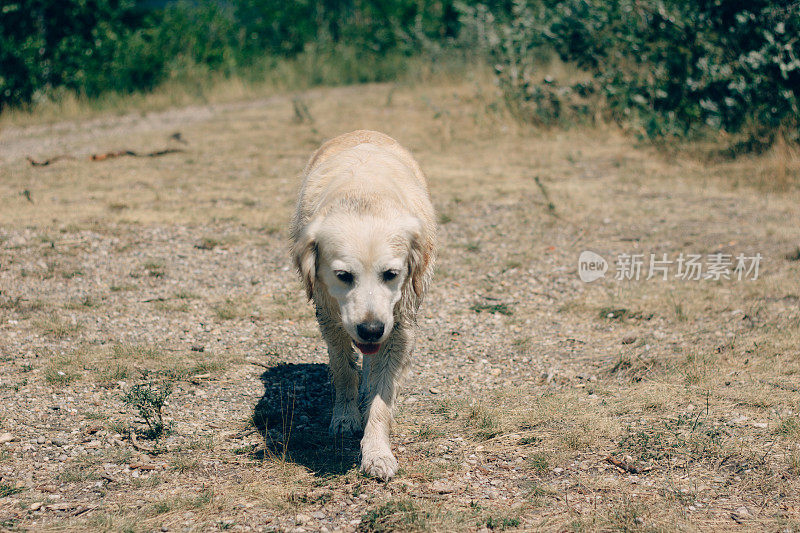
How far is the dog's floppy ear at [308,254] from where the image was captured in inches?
163

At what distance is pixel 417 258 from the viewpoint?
4223mm

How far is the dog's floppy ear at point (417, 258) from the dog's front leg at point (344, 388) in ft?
2.11

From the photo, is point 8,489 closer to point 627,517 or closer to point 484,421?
point 484,421

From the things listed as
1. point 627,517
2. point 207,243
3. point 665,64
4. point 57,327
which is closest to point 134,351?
point 57,327

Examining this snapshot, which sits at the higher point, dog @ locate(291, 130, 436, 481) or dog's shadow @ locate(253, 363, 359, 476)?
dog @ locate(291, 130, 436, 481)

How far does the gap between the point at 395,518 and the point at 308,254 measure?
1.48m

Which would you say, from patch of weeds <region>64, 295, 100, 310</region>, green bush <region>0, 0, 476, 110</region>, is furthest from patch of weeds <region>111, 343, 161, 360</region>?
green bush <region>0, 0, 476, 110</region>

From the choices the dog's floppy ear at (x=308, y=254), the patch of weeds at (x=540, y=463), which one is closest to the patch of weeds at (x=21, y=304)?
the dog's floppy ear at (x=308, y=254)

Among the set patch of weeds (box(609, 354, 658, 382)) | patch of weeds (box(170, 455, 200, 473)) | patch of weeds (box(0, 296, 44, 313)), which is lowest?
patch of weeds (box(609, 354, 658, 382))

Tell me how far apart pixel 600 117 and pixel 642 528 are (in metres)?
10.7

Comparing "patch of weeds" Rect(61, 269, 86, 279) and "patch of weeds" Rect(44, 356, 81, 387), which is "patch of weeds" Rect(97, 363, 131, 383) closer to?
"patch of weeds" Rect(44, 356, 81, 387)

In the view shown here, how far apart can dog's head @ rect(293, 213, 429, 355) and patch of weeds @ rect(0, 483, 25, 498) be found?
1865mm

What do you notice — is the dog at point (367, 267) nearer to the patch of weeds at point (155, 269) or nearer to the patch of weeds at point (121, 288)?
the patch of weeds at point (121, 288)

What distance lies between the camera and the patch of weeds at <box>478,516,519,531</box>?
144 inches
